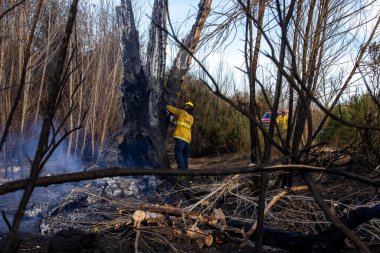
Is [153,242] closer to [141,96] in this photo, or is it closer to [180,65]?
[141,96]

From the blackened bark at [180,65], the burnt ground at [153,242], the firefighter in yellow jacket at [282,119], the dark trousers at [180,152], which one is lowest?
the burnt ground at [153,242]

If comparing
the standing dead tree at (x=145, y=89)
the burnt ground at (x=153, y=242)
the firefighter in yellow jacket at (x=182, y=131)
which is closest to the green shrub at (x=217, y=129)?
the firefighter in yellow jacket at (x=182, y=131)

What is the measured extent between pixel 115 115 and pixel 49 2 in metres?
4.24

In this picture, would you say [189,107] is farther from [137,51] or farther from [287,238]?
[287,238]

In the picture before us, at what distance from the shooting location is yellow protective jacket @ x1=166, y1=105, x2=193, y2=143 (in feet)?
A: 31.7

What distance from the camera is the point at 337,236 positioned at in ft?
9.57

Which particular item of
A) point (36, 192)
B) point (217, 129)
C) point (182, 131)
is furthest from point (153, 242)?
point (217, 129)

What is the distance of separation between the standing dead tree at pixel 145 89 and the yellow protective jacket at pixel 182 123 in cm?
33

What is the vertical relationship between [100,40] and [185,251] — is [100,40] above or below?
above

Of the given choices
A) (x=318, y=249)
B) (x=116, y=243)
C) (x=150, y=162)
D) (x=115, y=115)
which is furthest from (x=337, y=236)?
(x=115, y=115)

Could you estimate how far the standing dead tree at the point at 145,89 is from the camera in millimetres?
9023

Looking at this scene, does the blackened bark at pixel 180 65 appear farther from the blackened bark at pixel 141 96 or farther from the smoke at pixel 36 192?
the smoke at pixel 36 192

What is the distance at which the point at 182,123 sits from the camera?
9805 mm

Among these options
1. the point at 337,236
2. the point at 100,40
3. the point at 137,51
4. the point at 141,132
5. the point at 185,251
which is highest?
the point at 100,40
